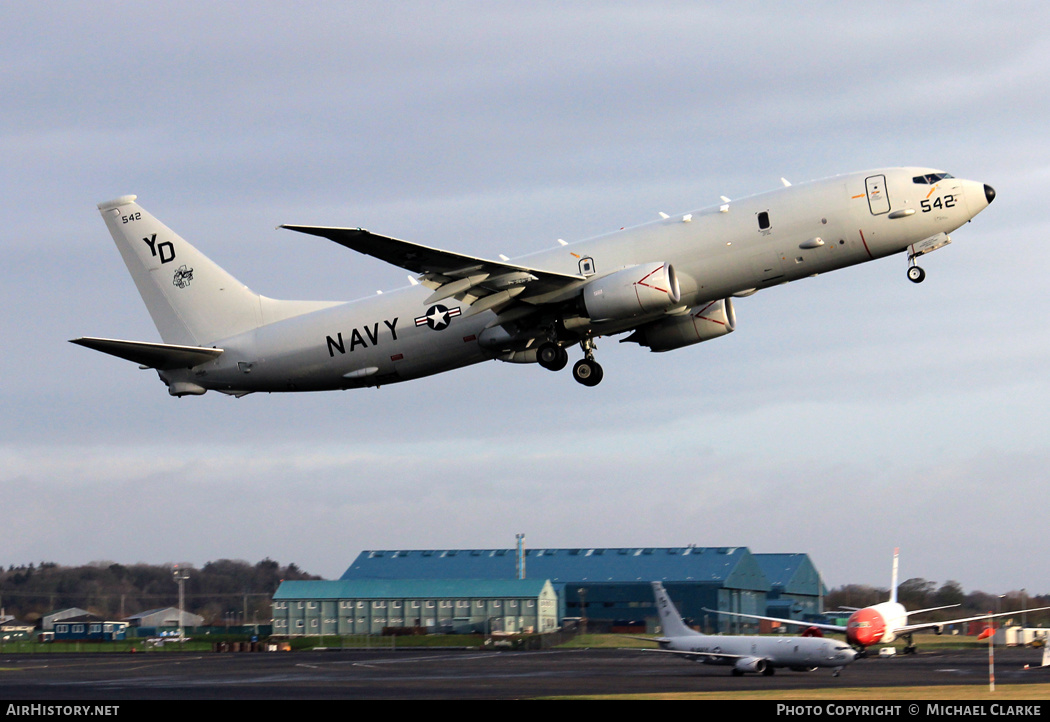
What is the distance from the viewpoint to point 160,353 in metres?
47.9

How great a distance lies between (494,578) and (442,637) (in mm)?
10233

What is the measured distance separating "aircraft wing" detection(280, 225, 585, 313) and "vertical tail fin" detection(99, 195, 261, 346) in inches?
430

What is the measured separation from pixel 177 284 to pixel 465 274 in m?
16.0

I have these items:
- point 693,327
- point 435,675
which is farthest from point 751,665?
point 693,327

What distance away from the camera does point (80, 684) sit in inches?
Answer: 2456

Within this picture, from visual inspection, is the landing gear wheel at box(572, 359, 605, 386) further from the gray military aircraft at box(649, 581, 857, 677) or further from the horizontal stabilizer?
the gray military aircraft at box(649, 581, 857, 677)

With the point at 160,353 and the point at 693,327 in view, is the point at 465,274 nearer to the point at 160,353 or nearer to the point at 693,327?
the point at 693,327

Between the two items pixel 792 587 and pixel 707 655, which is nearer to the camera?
pixel 707 655

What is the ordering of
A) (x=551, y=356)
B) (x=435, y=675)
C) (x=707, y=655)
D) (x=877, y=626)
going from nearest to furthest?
(x=551, y=356) → (x=435, y=675) → (x=707, y=655) → (x=877, y=626)

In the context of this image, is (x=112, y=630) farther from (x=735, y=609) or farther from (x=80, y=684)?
(x=735, y=609)

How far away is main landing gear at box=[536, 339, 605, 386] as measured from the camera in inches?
1826

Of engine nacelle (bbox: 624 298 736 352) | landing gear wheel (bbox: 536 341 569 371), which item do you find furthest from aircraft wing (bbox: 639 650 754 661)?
landing gear wheel (bbox: 536 341 569 371)

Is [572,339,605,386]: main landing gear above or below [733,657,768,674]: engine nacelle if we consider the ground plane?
above
